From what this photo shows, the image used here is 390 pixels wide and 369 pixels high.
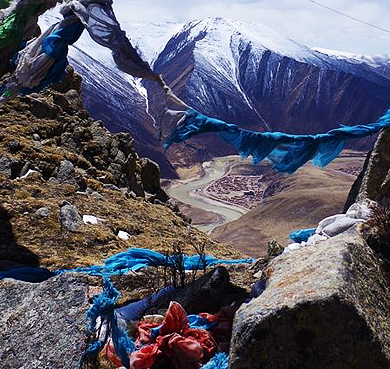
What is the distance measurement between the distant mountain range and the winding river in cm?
483

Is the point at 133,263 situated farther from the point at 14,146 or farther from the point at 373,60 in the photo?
the point at 373,60

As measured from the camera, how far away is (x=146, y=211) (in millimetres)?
12227

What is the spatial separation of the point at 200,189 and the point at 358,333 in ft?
266

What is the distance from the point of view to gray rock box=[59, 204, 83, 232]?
8.70 m

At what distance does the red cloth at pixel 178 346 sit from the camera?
411 cm

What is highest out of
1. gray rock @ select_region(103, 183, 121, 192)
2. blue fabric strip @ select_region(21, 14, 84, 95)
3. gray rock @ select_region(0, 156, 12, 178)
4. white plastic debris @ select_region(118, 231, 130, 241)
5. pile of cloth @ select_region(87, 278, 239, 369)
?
blue fabric strip @ select_region(21, 14, 84, 95)

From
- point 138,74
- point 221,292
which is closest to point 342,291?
point 221,292

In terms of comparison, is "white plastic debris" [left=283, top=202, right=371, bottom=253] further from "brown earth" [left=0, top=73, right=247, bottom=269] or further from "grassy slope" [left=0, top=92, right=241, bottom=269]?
"brown earth" [left=0, top=73, right=247, bottom=269]

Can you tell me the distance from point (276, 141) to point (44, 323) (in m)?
3.48

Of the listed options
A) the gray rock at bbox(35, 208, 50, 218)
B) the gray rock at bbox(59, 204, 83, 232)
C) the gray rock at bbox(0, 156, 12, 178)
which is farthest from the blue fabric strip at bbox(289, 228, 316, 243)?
the gray rock at bbox(0, 156, 12, 178)

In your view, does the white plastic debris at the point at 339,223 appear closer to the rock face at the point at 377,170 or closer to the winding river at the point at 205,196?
the rock face at the point at 377,170

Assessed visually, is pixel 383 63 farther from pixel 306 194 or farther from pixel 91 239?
pixel 91 239

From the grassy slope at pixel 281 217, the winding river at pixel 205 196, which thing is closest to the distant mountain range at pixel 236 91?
the winding river at pixel 205 196

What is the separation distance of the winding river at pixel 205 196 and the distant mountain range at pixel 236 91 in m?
4.83
